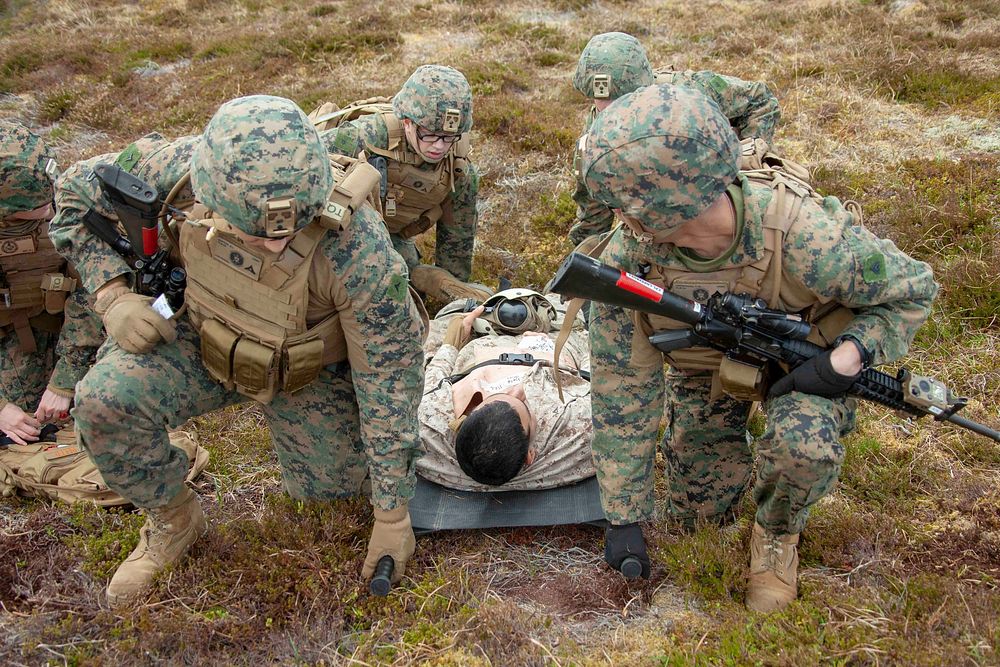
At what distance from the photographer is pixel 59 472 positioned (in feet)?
13.9

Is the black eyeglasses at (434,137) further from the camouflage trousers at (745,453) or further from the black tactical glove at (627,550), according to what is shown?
the black tactical glove at (627,550)

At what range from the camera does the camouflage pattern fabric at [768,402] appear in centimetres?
281

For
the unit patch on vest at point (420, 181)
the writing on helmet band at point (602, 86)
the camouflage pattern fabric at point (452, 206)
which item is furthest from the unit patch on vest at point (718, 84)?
the unit patch on vest at point (420, 181)

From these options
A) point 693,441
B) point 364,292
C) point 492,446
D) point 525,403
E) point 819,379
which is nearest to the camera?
point 819,379

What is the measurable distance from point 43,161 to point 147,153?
87 cm

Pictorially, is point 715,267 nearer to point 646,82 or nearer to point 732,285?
point 732,285

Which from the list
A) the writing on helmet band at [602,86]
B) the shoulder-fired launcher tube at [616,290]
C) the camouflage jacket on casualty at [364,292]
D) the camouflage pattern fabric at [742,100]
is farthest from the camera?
the writing on helmet band at [602,86]

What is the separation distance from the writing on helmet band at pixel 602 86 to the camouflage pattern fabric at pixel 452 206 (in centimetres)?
114

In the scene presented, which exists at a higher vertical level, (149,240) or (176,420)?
(149,240)

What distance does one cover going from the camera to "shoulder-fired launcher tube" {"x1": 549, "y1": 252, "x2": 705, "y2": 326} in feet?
9.08

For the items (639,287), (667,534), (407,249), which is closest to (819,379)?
(639,287)

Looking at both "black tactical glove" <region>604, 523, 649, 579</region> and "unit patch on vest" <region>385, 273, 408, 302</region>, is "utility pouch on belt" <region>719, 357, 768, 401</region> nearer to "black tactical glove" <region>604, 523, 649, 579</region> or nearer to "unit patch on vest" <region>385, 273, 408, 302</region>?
"black tactical glove" <region>604, 523, 649, 579</region>

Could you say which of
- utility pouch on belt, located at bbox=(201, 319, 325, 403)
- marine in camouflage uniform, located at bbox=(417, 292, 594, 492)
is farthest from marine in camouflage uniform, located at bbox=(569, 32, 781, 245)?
utility pouch on belt, located at bbox=(201, 319, 325, 403)

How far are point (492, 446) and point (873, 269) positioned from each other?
1.94 metres
